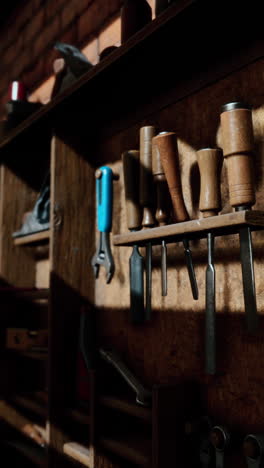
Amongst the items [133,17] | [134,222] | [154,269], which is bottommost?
[154,269]

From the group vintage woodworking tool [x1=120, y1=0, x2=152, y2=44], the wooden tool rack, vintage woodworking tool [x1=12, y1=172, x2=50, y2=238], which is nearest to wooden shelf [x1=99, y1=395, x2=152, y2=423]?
the wooden tool rack

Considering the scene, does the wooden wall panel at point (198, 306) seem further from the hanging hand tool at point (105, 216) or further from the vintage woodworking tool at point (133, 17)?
the vintage woodworking tool at point (133, 17)

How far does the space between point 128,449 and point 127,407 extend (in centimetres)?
10

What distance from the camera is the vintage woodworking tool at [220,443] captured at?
36.1 inches

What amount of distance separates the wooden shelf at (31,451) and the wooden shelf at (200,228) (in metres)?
0.81

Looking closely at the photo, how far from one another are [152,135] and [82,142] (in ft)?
1.50

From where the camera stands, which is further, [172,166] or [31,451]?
[31,451]

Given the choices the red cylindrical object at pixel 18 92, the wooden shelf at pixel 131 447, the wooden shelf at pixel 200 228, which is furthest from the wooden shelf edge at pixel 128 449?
the red cylindrical object at pixel 18 92

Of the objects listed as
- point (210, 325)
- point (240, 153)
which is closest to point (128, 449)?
point (210, 325)

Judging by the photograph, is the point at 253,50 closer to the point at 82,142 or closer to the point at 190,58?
the point at 190,58

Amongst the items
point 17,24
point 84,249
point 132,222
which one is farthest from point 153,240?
point 17,24

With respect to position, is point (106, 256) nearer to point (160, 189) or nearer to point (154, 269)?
point (154, 269)

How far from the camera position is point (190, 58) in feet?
3.80

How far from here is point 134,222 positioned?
120cm
